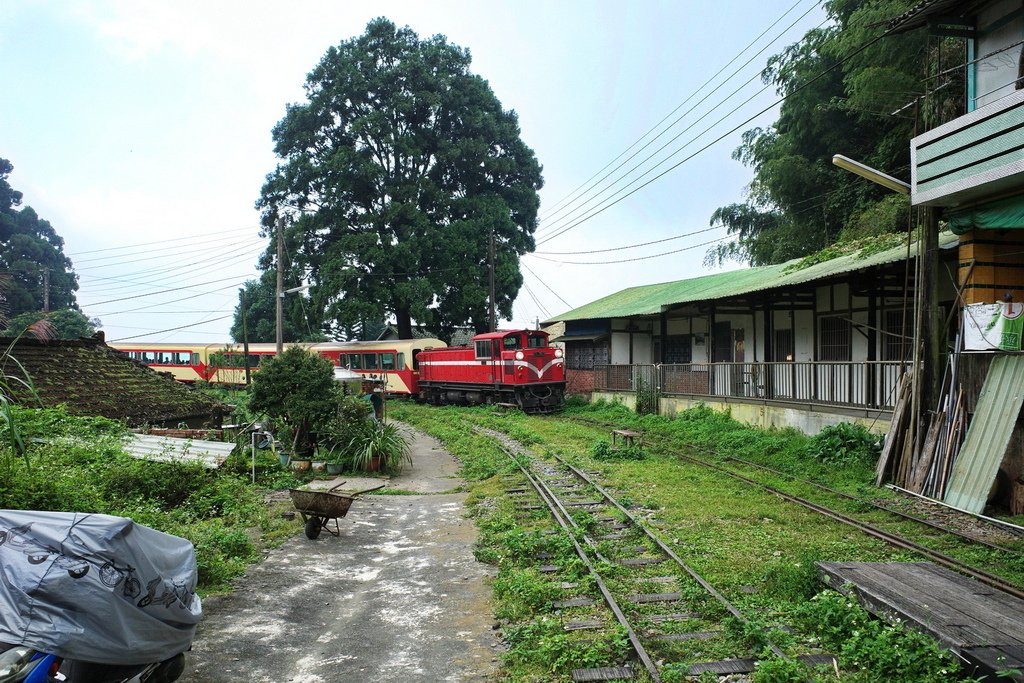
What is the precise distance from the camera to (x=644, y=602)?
5867mm

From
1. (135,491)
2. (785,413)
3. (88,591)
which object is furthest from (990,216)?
(135,491)

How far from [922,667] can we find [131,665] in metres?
4.74

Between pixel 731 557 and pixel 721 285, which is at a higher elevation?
pixel 721 285

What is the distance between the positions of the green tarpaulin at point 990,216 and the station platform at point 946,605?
212 inches

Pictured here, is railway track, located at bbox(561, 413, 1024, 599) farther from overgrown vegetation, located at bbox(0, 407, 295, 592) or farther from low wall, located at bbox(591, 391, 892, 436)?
overgrown vegetation, located at bbox(0, 407, 295, 592)

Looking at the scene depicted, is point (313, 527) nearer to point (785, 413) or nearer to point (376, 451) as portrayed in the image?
point (376, 451)

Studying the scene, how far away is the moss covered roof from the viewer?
439 inches

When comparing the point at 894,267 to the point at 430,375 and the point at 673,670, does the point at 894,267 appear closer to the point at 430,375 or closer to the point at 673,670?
→ the point at 673,670

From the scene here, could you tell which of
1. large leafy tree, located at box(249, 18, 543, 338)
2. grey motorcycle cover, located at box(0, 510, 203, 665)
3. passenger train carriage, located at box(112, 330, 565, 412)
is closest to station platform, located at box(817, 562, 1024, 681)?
grey motorcycle cover, located at box(0, 510, 203, 665)

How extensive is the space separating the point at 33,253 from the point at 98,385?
4193 cm

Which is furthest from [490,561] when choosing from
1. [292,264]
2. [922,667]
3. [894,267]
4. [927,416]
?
[292,264]

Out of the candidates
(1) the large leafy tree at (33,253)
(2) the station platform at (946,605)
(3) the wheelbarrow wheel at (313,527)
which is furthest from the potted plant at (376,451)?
(1) the large leafy tree at (33,253)

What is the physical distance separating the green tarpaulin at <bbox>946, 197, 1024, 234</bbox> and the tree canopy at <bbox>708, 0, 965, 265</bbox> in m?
11.1

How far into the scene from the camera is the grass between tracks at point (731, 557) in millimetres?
4684
